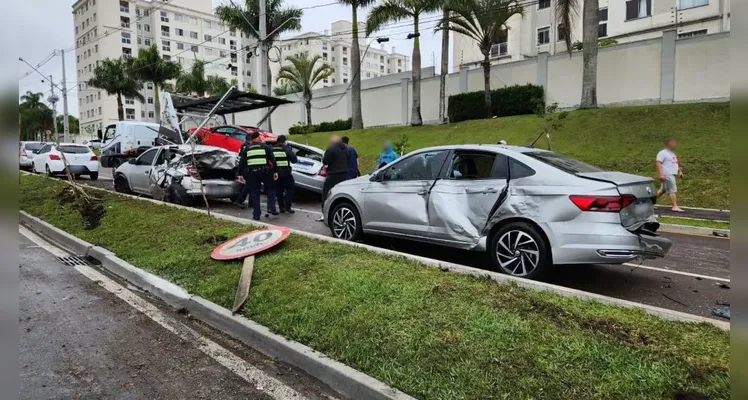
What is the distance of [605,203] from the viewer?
16.7ft

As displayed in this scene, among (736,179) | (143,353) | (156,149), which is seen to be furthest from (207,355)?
(156,149)

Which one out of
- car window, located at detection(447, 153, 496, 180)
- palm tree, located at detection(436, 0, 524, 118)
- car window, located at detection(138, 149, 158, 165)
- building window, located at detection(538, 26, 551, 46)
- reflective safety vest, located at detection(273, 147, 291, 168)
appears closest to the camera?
car window, located at detection(447, 153, 496, 180)

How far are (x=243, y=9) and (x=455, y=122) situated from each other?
14.9m

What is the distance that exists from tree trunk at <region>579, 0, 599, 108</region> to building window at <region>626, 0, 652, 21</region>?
14.2 metres

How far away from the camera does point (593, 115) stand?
18.1m

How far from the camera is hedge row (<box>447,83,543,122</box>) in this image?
74.7 ft

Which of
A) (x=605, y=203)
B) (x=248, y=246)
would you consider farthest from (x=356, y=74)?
(x=605, y=203)

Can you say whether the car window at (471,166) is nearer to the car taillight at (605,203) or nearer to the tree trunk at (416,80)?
the car taillight at (605,203)

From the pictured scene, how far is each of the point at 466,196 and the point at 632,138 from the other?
460 inches

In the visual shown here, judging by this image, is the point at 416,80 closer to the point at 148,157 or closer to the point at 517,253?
the point at 148,157

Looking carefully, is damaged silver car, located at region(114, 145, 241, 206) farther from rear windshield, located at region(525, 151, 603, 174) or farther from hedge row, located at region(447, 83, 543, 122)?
hedge row, located at region(447, 83, 543, 122)

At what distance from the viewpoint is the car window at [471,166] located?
6.16 metres

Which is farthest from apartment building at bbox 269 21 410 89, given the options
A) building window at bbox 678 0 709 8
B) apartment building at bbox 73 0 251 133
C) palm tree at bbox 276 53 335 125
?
building window at bbox 678 0 709 8

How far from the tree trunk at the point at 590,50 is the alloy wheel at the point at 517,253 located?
15487mm
